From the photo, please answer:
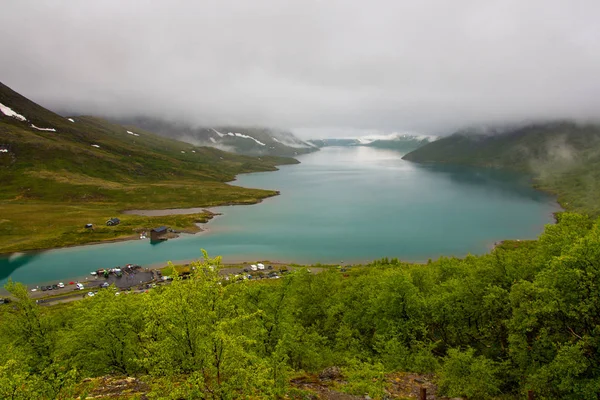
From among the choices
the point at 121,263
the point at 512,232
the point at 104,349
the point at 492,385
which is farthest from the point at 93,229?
the point at 512,232

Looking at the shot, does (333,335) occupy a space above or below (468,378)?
below

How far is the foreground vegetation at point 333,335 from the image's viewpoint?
1597cm

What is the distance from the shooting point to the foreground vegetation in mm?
15969

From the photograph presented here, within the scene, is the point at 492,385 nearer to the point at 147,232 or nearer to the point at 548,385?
the point at 548,385

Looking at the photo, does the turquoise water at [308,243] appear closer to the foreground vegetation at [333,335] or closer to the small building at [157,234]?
the small building at [157,234]

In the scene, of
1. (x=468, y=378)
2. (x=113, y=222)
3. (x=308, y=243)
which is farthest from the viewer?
(x=113, y=222)

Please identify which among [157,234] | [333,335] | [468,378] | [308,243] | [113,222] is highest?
[468,378]

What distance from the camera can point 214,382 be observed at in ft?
54.2

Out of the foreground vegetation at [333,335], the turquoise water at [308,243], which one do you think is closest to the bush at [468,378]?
the foreground vegetation at [333,335]

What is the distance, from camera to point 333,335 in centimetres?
3944

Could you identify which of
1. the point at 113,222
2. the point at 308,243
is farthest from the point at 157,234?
the point at 308,243

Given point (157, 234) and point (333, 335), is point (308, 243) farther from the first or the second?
point (333, 335)

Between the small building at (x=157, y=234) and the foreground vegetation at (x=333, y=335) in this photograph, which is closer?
the foreground vegetation at (x=333, y=335)

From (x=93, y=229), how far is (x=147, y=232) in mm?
25870
